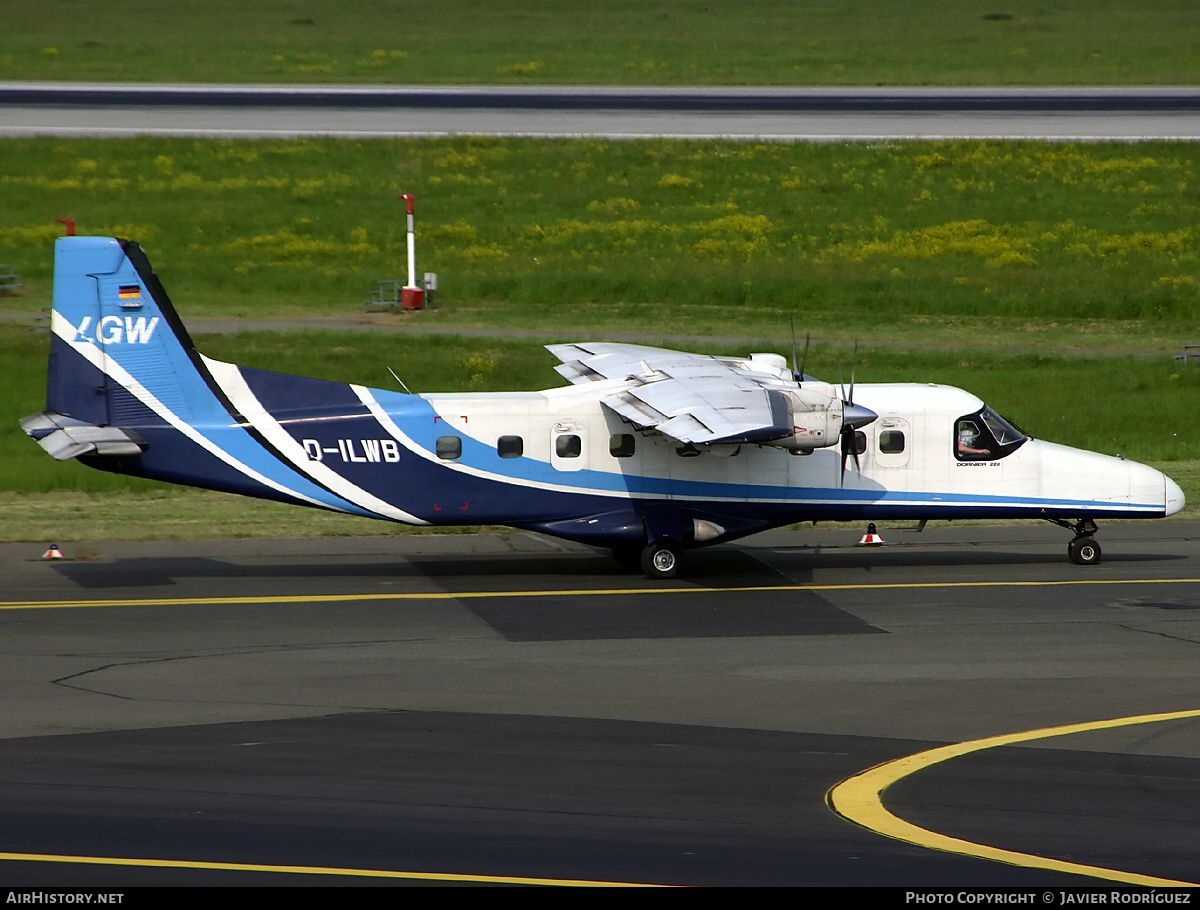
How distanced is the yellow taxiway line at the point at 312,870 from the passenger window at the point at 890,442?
12.7 metres

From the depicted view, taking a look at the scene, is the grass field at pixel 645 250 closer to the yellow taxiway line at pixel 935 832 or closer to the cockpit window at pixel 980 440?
the cockpit window at pixel 980 440

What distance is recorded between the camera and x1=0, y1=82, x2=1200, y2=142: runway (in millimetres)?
63406

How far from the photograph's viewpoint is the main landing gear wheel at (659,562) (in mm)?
20828

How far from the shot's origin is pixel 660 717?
46.4ft

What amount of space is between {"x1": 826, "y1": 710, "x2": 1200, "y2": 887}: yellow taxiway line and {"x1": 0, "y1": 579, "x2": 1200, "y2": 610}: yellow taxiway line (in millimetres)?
6277

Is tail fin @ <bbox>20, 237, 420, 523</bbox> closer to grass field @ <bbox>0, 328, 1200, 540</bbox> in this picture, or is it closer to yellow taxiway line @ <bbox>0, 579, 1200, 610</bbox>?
yellow taxiway line @ <bbox>0, 579, 1200, 610</bbox>

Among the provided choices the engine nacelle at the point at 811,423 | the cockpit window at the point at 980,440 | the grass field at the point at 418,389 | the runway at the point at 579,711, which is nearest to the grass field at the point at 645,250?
the grass field at the point at 418,389

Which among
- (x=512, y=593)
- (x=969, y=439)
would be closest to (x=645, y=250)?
(x=969, y=439)

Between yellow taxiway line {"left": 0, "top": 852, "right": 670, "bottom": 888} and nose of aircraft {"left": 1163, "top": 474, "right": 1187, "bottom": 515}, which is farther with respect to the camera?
nose of aircraft {"left": 1163, "top": 474, "right": 1187, "bottom": 515}

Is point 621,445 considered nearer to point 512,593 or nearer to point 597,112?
point 512,593

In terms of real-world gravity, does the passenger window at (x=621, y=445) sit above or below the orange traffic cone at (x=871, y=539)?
above

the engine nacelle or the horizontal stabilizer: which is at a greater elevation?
the engine nacelle

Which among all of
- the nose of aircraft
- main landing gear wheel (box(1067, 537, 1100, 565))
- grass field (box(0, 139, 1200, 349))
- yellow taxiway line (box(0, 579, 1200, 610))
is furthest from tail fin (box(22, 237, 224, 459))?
grass field (box(0, 139, 1200, 349))

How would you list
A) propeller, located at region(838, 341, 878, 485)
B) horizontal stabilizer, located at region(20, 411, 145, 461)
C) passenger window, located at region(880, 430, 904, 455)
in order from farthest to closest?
passenger window, located at region(880, 430, 904, 455)
propeller, located at region(838, 341, 878, 485)
horizontal stabilizer, located at region(20, 411, 145, 461)
